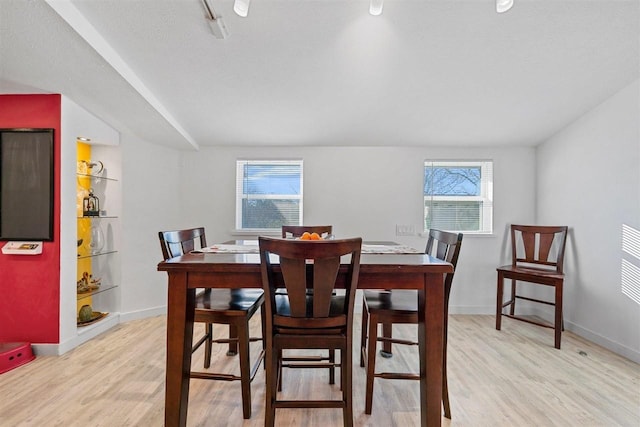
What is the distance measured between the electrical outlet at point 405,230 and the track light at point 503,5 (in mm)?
2205

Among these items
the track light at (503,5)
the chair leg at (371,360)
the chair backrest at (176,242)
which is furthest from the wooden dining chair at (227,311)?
the track light at (503,5)

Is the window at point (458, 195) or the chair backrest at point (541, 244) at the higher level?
the window at point (458, 195)

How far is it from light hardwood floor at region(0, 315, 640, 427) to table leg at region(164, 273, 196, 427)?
221 mm

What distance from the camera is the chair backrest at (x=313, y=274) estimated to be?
1.25 m

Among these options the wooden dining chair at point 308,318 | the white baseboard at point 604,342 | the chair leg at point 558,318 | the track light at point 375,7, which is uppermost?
the track light at point 375,7

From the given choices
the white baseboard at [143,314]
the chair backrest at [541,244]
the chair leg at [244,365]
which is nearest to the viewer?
the chair leg at [244,365]

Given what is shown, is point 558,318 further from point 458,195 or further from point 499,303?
point 458,195

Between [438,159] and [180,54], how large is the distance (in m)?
2.78

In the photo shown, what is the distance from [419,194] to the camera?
11.5ft

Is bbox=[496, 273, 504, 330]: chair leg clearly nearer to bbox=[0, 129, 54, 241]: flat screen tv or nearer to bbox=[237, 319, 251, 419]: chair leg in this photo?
bbox=[237, 319, 251, 419]: chair leg

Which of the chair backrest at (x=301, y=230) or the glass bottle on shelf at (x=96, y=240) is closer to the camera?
the chair backrest at (x=301, y=230)

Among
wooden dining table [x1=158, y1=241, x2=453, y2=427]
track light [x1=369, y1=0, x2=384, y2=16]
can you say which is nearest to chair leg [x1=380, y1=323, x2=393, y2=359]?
wooden dining table [x1=158, y1=241, x2=453, y2=427]

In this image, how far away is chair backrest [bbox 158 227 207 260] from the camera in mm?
1762

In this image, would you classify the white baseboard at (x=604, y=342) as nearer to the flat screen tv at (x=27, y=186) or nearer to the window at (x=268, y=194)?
the window at (x=268, y=194)
